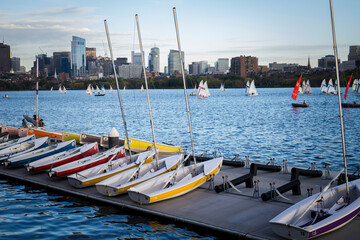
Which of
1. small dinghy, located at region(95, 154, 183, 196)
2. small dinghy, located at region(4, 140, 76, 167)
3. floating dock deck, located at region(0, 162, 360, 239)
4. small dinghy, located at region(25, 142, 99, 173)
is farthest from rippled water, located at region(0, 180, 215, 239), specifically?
small dinghy, located at region(4, 140, 76, 167)

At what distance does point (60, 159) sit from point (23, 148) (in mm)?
5478

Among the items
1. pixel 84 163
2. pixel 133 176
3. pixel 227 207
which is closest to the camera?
pixel 227 207

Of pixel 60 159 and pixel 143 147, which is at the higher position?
pixel 60 159

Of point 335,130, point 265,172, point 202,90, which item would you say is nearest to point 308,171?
point 265,172

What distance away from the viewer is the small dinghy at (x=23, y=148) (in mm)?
25297

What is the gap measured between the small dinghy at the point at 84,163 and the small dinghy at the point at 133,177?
231 cm

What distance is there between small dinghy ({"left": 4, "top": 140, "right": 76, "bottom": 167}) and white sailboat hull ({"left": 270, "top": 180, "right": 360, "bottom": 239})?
15419 millimetres

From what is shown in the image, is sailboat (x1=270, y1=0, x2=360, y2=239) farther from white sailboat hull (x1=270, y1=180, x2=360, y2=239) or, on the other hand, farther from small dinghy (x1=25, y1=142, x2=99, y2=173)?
small dinghy (x1=25, y1=142, x2=99, y2=173)

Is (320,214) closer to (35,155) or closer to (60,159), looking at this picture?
(60,159)

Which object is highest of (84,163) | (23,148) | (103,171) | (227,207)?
(23,148)

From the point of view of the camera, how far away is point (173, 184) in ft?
60.1

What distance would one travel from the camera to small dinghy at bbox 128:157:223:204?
16734mm

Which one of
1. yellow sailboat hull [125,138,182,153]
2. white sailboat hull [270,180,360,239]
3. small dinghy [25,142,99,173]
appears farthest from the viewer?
yellow sailboat hull [125,138,182,153]

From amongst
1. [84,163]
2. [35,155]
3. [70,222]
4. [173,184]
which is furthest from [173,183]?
[35,155]
